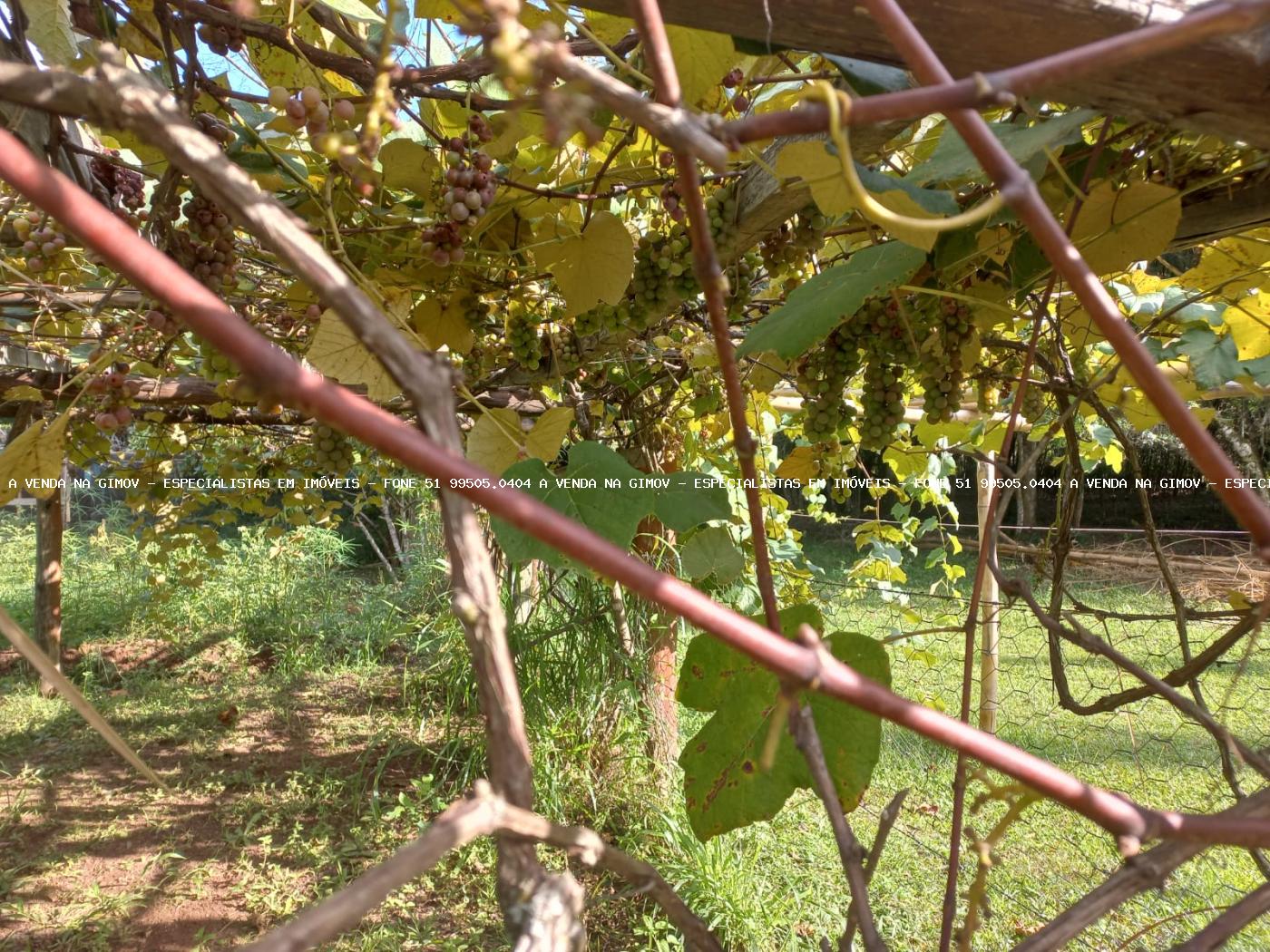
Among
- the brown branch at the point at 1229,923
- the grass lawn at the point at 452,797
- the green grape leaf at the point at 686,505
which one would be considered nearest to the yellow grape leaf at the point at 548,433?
the green grape leaf at the point at 686,505

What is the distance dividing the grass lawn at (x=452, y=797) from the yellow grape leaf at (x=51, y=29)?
1.58m

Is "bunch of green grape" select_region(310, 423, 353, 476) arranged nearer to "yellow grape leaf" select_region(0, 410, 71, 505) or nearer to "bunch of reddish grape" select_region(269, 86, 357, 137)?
"yellow grape leaf" select_region(0, 410, 71, 505)

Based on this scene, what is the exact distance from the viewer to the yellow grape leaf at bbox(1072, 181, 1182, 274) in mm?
611

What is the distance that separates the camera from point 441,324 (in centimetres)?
103

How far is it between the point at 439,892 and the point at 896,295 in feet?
6.66

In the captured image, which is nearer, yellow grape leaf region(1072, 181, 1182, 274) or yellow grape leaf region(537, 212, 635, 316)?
yellow grape leaf region(1072, 181, 1182, 274)

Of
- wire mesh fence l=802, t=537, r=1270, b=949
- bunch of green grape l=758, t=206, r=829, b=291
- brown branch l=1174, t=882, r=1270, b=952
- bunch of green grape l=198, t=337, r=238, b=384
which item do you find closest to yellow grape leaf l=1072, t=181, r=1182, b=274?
bunch of green grape l=758, t=206, r=829, b=291

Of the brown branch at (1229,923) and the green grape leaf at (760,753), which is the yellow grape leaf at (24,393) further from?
the brown branch at (1229,923)

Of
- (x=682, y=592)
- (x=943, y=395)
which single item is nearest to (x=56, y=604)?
(x=943, y=395)

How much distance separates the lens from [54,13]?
23.3 inches

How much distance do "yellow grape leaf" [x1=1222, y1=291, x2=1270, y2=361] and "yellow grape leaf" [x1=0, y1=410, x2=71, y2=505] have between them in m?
1.29

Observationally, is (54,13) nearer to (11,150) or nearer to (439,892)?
(11,150)

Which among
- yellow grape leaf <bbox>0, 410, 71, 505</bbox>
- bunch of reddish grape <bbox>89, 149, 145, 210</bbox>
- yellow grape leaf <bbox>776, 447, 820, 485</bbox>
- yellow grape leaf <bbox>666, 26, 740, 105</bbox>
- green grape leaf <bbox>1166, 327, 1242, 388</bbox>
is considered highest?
bunch of reddish grape <bbox>89, 149, 145, 210</bbox>

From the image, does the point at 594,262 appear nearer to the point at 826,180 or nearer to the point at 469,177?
the point at 469,177
